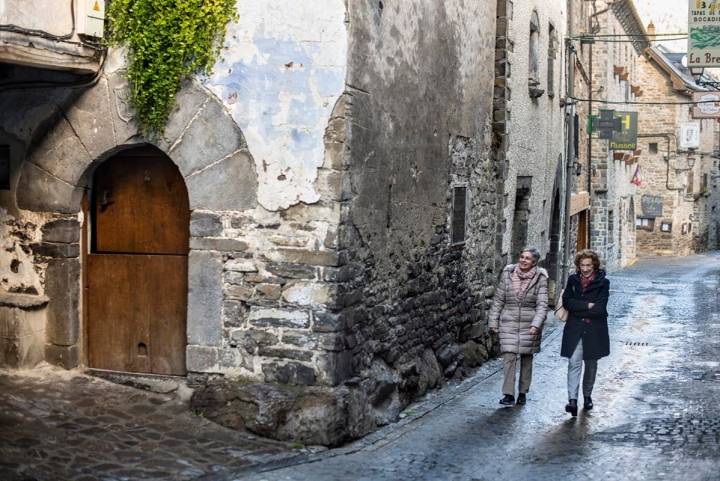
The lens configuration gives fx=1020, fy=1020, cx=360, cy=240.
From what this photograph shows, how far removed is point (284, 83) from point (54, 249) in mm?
2384

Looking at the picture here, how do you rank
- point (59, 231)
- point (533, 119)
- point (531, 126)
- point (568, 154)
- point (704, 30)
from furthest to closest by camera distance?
point (568, 154)
point (533, 119)
point (531, 126)
point (704, 30)
point (59, 231)

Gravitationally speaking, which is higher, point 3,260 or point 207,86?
point 207,86

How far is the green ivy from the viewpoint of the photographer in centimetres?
776

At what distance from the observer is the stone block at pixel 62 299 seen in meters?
8.38

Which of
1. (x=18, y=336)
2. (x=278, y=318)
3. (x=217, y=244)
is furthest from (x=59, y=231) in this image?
(x=278, y=318)

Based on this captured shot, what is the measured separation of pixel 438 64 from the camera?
1012 cm

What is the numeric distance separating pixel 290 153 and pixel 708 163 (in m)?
44.7

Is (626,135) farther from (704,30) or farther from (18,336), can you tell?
(18,336)

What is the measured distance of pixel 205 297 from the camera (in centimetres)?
790

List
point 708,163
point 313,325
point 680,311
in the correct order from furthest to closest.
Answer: point 708,163 → point 680,311 → point 313,325

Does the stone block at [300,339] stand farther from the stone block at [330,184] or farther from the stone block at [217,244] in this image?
the stone block at [330,184]

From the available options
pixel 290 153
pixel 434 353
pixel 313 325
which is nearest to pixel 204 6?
pixel 290 153

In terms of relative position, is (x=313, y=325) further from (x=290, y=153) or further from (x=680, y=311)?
(x=680, y=311)

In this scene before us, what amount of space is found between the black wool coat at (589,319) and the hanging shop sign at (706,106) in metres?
17.4
